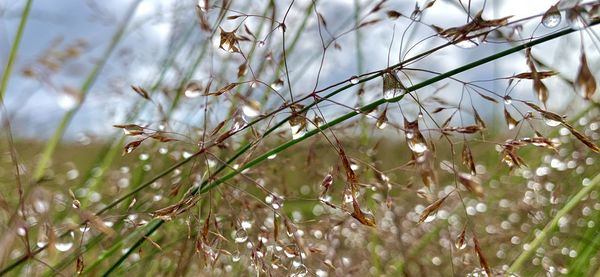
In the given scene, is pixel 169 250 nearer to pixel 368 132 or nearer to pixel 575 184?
pixel 368 132

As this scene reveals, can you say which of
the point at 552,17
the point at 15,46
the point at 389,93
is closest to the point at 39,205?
the point at 389,93

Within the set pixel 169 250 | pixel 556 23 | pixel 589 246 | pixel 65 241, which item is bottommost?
pixel 169 250

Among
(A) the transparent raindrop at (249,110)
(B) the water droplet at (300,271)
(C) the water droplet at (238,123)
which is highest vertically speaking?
(A) the transparent raindrop at (249,110)

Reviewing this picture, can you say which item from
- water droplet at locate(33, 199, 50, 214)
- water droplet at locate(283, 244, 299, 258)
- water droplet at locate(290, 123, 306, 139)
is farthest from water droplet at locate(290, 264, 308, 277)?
water droplet at locate(33, 199, 50, 214)

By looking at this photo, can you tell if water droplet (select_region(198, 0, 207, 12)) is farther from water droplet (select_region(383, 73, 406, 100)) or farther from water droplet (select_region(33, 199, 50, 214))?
water droplet (select_region(33, 199, 50, 214))

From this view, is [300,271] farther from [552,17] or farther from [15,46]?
[15,46]

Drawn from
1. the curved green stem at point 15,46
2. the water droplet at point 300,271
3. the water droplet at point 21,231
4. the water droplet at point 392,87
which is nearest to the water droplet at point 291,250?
the water droplet at point 300,271

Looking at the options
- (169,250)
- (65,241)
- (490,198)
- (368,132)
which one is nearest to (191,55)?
(368,132)

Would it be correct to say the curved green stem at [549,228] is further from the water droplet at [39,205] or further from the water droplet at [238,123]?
the water droplet at [39,205]
